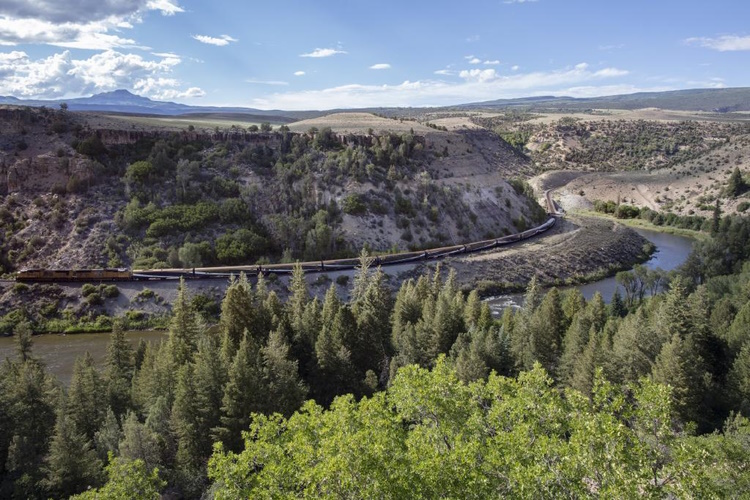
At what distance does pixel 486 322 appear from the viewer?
39.3 metres

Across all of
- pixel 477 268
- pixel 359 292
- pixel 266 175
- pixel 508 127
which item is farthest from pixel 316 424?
pixel 508 127

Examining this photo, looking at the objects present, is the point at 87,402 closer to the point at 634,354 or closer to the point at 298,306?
the point at 298,306

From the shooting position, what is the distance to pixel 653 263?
76.5 meters

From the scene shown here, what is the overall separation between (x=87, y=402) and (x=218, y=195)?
46160 millimetres

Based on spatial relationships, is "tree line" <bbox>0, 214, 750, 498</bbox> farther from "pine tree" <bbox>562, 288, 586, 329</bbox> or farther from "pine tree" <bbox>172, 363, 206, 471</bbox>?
"pine tree" <bbox>562, 288, 586, 329</bbox>

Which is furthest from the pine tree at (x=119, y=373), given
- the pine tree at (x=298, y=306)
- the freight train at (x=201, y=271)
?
the freight train at (x=201, y=271)

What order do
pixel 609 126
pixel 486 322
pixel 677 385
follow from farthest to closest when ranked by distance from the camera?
1. pixel 609 126
2. pixel 486 322
3. pixel 677 385

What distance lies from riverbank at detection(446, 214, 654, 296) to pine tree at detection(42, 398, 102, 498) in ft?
155

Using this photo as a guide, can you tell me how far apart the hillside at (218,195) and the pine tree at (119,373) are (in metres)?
25.8

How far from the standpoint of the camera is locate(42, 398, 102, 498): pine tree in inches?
804

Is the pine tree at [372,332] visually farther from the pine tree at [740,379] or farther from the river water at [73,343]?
the pine tree at [740,379]

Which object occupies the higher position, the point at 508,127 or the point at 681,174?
the point at 508,127

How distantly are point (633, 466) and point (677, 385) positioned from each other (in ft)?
55.3

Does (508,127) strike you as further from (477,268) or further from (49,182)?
(49,182)
